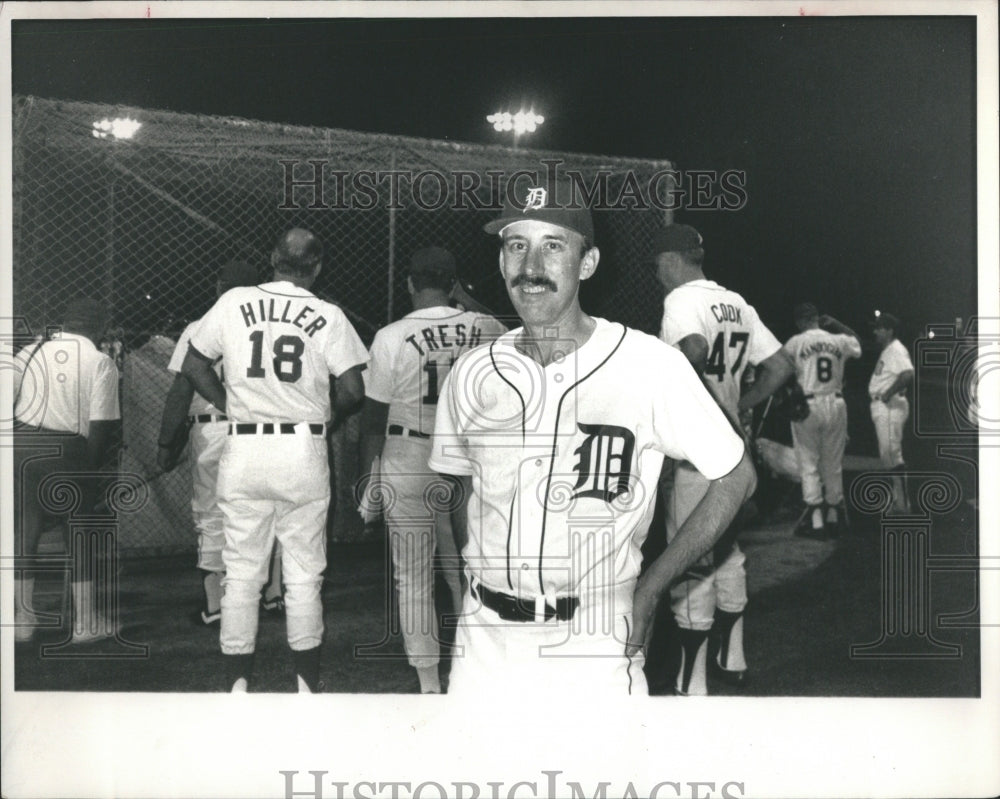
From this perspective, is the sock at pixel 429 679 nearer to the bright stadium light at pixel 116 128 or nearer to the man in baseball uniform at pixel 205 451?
the man in baseball uniform at pixel 205 451

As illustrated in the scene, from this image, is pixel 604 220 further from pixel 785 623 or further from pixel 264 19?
pixel 785 623

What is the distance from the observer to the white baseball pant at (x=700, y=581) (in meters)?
4.18

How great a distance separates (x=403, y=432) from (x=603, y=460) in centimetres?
121

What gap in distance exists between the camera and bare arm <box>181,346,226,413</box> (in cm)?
411

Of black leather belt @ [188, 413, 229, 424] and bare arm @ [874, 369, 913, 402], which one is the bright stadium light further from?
bare arm @ [874, 369, 913, 402]

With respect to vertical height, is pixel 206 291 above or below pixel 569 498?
above

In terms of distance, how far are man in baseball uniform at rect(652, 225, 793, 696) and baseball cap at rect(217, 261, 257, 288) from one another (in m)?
1.54

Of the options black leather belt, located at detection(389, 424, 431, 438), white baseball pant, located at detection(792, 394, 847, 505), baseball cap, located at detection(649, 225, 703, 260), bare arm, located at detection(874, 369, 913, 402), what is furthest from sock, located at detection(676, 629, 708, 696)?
baseball cap, located at detection(649, 225, 703, 260)

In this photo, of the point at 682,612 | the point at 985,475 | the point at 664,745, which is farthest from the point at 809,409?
the point at 664,745

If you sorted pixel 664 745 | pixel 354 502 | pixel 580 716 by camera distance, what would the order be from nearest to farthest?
pixel 580 716
pixel 664 745
pixel 354 502

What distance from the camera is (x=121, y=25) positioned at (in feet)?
12.9

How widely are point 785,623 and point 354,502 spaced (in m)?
1.73

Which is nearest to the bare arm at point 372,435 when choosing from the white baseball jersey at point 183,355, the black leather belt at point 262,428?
the black leather belt at point 262,428

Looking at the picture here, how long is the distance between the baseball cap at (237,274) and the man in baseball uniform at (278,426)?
0.04 meters
